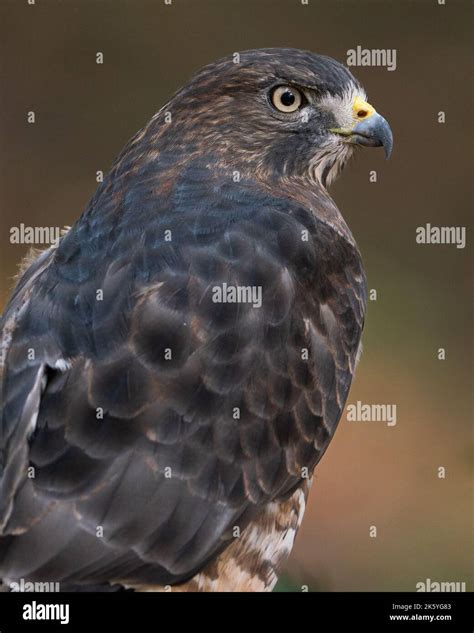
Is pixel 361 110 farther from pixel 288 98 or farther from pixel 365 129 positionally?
pixel 288 98

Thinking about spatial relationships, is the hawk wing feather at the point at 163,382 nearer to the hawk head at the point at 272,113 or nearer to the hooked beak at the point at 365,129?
the hawk head at the point at 272,113

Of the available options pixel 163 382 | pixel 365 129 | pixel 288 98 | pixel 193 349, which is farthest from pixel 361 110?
pixel 163 382

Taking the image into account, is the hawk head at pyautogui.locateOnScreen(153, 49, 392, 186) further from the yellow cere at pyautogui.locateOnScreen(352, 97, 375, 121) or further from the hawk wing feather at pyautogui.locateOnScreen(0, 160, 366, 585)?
the hawk wing feather at pyautogui.locateOnScreen(0, 160, 366, 585)

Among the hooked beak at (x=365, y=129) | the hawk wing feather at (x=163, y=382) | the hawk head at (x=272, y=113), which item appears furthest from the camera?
the hooked beak at (x=365, y=129)

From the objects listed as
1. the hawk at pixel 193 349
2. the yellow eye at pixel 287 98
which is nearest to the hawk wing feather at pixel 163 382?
the hawk at pixel 193 349

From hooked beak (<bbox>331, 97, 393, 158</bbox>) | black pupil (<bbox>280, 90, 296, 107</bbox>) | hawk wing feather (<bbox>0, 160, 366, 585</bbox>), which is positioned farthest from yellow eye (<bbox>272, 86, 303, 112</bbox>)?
hawk wing feather (<bbox>0, 160, 366, 585</bbox>)

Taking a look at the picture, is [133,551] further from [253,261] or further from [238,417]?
[253,261]

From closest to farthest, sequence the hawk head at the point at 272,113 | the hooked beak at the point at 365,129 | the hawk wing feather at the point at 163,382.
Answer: the hawk wing feather at the point at 163,382, the hawk head at the point at 272,113, the hooked beak at the point at 365,129
